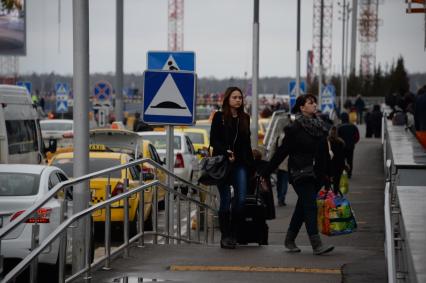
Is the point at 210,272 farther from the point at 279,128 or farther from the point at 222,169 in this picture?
the point at 279,128

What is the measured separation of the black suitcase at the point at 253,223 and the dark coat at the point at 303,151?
67.0 inches

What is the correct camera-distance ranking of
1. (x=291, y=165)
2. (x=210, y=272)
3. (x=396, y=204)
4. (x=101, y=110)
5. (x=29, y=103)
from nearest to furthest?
1. (x=396, y=204)
2. (x=210, y=272)
3. (x=291, y=165)
4. (x=29, y=103)
5. (x=101, y=110)

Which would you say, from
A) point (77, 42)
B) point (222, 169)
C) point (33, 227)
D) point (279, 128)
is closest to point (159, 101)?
point (222, 169)

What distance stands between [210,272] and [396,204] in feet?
11.0

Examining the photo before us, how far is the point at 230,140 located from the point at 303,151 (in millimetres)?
905

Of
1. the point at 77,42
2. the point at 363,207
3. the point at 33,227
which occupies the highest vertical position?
the point at 77,42

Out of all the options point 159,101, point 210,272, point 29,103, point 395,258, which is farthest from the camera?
point 29,103

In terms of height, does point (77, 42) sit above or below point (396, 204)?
above

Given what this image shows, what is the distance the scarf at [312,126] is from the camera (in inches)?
500

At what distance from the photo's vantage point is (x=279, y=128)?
33.1 m

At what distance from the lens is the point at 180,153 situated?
1153 inches

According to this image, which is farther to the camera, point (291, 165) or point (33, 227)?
point (291, 165)

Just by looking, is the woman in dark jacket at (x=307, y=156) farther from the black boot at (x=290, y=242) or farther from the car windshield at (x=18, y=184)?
the car windshield at (x=18, y=184)

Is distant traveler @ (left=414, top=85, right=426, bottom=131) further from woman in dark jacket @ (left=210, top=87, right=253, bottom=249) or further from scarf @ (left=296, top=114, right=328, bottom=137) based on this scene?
scarf @ (left=296, top=114, right=328, bottom=137)
